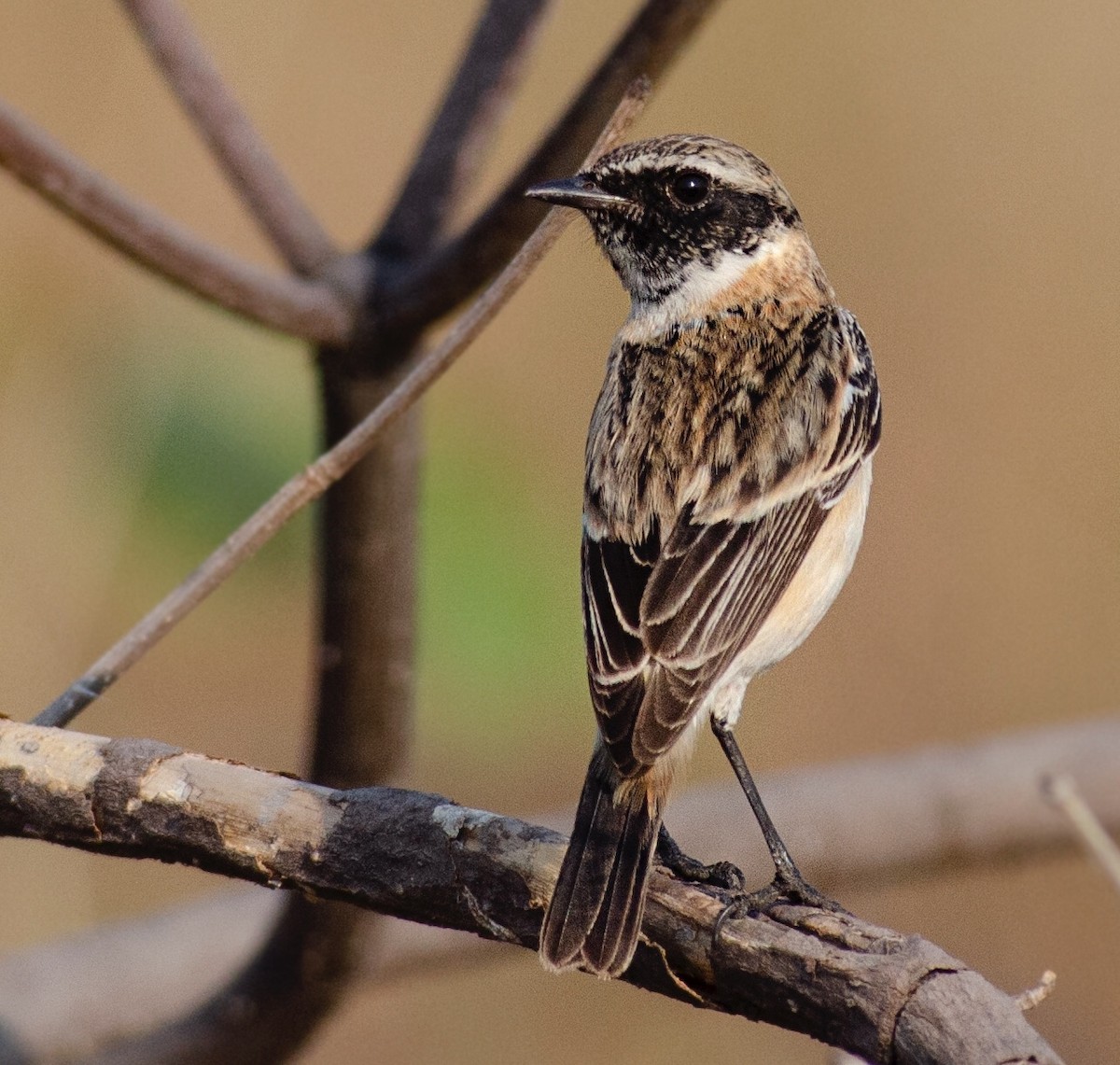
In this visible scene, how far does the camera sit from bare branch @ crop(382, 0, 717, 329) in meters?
3.89

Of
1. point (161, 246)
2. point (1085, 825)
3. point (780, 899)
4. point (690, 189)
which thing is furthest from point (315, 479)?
point (1085, 825)

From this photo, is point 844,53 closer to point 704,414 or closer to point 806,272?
point 806,272

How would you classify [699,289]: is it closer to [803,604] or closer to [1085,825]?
[803,604]

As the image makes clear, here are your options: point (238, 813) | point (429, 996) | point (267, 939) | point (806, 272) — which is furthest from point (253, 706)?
point (238, 813)

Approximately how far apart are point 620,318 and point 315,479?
4.08 meters

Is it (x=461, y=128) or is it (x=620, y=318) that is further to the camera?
(x=620, y=318)

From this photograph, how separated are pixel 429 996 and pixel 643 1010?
950mm

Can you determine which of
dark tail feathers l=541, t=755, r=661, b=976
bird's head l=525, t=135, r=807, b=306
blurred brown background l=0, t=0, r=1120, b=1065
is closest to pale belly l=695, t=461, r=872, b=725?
dark tail feathers l=541, t=755, r=661, b=976

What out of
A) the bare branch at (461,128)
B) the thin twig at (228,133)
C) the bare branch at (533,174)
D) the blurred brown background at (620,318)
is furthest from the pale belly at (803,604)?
the blurred brown background at (620,318)

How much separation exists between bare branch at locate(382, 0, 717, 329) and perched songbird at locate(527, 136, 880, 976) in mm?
110

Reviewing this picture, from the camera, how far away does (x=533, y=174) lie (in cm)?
411

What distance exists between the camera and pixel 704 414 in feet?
13.6

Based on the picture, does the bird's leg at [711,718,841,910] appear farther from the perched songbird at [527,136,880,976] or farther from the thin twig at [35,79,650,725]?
the thin twig at [35,79,650,725]

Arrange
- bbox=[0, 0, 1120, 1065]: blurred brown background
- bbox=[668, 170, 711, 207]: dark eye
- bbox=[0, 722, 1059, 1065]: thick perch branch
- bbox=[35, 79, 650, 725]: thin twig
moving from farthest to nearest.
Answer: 1. bbox=[0, 0, 1120, 1065]: blurred brown background
2. bbox=[668, 170, 711, 207]: dark eye
3. bbox=[35, 79, 650, 725]: thin twig
4. bbox=[0, 722, 1059, 1065]: thick perch branch
